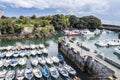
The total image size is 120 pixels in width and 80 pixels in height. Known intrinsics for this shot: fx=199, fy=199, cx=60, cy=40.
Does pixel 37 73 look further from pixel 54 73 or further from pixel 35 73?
pixel 54 73

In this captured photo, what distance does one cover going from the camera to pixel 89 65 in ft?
154

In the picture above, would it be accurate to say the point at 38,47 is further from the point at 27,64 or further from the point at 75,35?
the point at 75,35

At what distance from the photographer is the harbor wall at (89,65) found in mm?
39100

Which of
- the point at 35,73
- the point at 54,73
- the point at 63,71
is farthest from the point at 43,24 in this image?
the point at 54,73

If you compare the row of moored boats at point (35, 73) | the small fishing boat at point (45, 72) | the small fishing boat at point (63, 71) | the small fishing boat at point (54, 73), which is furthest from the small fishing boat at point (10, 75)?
the small fishing boat at point (63, 71)

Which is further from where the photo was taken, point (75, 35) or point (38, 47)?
point (75, 35)

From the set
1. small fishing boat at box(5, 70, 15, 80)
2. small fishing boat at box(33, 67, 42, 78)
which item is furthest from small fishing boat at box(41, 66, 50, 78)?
small fishing boat at box(5, 70, 15, 80)

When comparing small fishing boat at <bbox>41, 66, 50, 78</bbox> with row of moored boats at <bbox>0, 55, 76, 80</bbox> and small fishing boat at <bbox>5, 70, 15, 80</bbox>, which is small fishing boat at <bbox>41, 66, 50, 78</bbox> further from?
small fishing boat at <bbox>5, 70, 15, 80</bbox>

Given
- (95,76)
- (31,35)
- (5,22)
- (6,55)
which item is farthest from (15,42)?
(95,76)

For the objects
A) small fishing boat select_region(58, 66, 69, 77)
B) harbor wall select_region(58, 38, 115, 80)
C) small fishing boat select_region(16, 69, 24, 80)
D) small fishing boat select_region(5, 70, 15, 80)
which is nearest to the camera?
harbor wall select_region(58, 38, 115, 80)

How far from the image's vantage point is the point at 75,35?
107250 millimetres

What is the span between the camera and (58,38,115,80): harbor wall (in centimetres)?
3910

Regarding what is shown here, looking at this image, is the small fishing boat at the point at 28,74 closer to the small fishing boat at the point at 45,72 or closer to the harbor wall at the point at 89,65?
the small fishing boat at the point at 45,72

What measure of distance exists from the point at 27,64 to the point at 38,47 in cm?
1742
